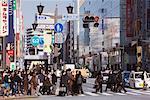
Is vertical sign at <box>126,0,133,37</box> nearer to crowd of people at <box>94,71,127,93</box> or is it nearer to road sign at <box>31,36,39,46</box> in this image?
road sign at <box>31,36,39,46</box>

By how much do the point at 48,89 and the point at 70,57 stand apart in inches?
5555

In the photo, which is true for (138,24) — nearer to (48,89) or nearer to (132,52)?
(132,52)

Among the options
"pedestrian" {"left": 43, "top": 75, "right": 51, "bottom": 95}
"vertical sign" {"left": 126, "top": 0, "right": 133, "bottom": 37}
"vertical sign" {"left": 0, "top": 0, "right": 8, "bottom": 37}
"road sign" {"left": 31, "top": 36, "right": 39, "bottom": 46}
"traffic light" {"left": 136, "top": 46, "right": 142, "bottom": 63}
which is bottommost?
"pedestrian" {"left": 43, "top": 75, "right": 51, "bottom": 95}

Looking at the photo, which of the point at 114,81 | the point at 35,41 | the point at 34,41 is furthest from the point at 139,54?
the point at 114,81

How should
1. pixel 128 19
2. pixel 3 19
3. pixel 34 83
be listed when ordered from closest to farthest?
pixel 34 83, pixel 3 19, pixel 128 19

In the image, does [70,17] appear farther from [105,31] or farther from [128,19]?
[105,31]

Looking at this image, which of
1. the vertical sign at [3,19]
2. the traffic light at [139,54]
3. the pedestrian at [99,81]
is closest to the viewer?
the vertical sign at [3,19]

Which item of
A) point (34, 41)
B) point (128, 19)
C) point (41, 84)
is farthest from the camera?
point (128, 19)

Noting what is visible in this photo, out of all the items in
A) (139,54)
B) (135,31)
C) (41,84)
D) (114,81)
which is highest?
(135,31)

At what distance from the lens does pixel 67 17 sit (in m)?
34.6

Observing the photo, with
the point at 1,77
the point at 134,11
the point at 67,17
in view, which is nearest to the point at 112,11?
the point at 134,11

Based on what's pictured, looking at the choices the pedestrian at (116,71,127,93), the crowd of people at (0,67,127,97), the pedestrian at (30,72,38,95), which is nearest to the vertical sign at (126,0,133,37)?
the pedestrian at (116,71,127,93)

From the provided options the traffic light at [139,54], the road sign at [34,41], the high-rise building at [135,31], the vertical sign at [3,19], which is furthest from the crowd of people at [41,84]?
the traffic light at [139,54]

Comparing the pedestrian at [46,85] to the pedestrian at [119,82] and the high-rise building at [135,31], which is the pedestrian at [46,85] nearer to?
the pedestrian at [119,82]
